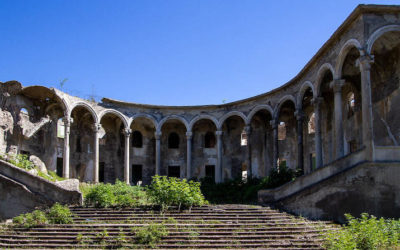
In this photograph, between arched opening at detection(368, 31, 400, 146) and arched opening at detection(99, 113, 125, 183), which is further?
arched opening at detection(99, 113, 125, 183)

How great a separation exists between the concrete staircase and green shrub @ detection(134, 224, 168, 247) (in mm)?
165

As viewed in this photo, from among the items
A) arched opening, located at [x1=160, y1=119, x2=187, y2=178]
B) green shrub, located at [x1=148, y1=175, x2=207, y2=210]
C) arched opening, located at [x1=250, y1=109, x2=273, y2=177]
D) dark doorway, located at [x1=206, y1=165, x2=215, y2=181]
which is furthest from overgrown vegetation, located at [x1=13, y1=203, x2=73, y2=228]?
dark doorway, located at [x1=206, y1=165, x2=215, y2=181]

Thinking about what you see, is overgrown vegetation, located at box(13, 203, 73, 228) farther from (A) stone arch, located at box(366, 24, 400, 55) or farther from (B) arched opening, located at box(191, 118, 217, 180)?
(B) arched opening, located at box(191, 118, 217, 180)

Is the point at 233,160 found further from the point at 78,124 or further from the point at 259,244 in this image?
the point at 259,244

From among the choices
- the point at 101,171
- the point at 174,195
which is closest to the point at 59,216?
the point at 174,195

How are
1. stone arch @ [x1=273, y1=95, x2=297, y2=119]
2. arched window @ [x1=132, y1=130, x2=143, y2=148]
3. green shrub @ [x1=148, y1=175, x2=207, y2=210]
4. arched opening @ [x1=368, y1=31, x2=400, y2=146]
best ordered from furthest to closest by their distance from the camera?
1. arched window @ [x1=132, y1=130, x2=143, y2=148]
2. stone arch @ [x1=273, y1=95, x2=297, y2=119]
3. arched opening @ [x1=368, y1=31, x2=400, y2=146]
4. green shrub @ [x1=148, y1=175, x2=207, y2=210]

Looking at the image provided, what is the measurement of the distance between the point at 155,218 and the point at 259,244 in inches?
Result: 173

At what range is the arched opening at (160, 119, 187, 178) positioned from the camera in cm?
3181

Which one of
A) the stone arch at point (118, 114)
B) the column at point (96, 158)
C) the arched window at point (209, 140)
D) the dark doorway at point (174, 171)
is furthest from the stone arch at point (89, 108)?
the arched window at point (209, 140)

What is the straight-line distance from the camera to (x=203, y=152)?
3173 cm

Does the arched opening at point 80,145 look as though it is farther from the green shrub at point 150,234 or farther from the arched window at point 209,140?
the green shrub at point 150,234

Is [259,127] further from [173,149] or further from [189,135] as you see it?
[173,149]

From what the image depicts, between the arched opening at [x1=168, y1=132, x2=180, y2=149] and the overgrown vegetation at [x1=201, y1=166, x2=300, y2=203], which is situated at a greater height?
the arched opening at [x1=168, y1=132, x2=180, y2=149]

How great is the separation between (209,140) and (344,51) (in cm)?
1649
